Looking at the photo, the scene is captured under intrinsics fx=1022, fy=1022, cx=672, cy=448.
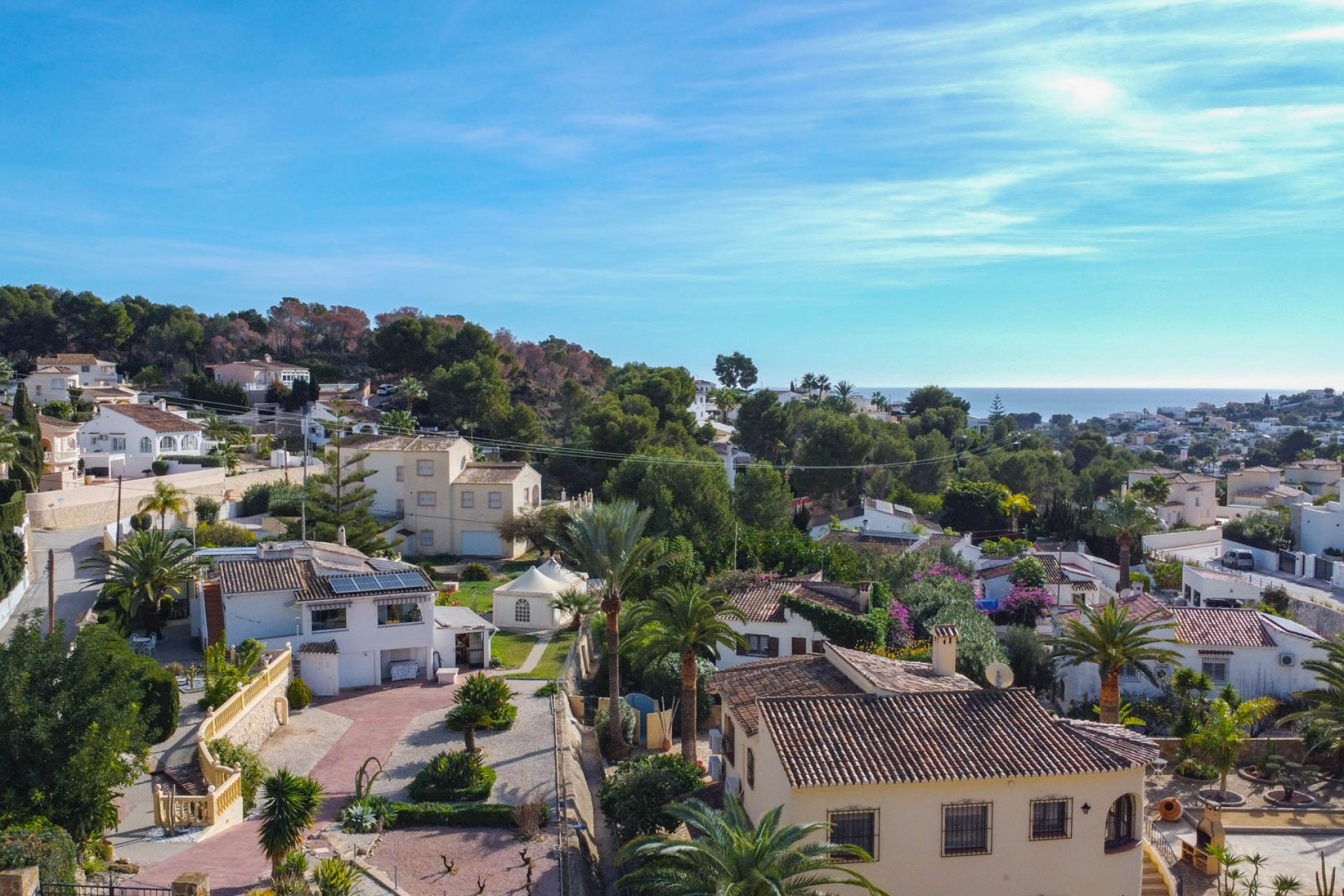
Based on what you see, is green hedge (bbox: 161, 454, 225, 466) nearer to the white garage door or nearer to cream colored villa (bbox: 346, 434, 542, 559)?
cream colored villa (bbox: 346, 434, 542, 559)

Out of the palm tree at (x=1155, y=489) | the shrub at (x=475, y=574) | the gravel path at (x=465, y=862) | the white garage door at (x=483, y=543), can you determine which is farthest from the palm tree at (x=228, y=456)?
the palm tree at (x=1155, y=489)

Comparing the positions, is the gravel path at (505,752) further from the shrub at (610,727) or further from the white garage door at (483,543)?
the white garage door at (483,543)

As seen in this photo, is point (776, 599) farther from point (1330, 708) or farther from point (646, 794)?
point (1330, 708)

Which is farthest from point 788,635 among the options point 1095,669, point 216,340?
point 216,340

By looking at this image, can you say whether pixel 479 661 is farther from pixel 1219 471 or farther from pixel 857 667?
pixel 1219 471

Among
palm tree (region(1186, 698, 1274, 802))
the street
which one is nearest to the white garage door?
the street

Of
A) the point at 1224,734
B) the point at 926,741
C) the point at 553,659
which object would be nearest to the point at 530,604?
the point at 553,659
